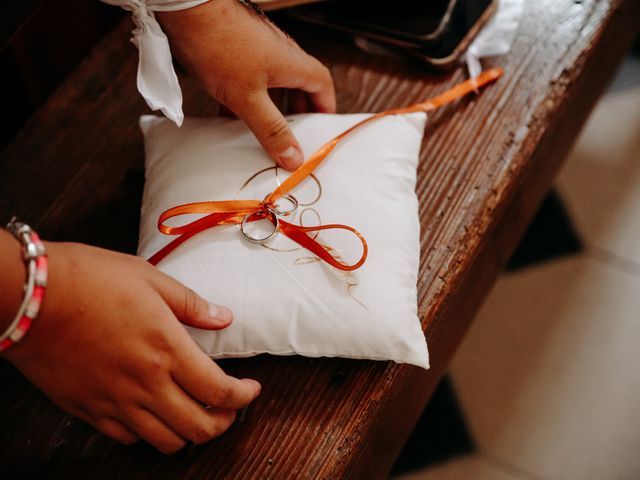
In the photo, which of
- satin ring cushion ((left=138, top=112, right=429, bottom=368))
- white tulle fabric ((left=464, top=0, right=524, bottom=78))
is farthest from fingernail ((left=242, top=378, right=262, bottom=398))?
white tulle fabric ((left=464, top=0, right=524, bottom=78))

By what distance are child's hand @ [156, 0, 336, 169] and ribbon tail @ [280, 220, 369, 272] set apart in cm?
9

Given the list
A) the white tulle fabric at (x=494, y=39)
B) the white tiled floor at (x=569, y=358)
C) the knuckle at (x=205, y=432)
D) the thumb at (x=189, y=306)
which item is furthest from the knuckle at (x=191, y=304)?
the white tiled floor at (x=569, y=358)

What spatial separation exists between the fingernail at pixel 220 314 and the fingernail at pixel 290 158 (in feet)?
0.62

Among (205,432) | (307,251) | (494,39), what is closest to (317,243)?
(307,251)

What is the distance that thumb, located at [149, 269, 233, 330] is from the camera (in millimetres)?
583

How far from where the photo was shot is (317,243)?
2.15 ft

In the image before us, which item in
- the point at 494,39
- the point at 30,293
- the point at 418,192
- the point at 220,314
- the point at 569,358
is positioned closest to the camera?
the point at 30,293

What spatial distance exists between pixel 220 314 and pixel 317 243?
0.42ft

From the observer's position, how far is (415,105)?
0.88 metres

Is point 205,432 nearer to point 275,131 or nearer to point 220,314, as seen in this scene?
point 220,314

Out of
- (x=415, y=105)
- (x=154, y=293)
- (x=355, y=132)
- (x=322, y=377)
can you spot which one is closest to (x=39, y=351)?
(x=154, y=293)

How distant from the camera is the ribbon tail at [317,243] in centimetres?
64

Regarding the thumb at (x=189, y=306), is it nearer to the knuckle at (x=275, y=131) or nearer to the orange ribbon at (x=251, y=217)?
the orange ribbon at (x=251, y=217)

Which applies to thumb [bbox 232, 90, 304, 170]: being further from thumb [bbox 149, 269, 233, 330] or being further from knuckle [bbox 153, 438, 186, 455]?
knuckle [bbox 153, 438, 186, 455]
